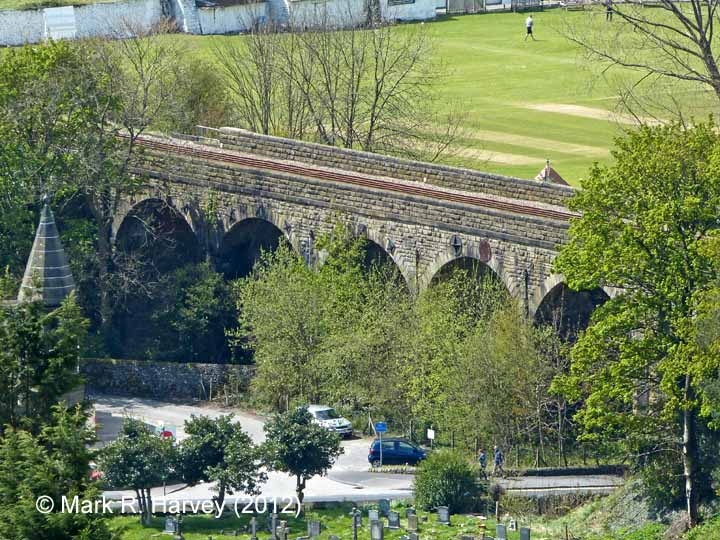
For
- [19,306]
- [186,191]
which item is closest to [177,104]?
[186,191]

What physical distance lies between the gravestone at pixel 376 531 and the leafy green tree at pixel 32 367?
27.8 ft

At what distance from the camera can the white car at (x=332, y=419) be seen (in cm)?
5516

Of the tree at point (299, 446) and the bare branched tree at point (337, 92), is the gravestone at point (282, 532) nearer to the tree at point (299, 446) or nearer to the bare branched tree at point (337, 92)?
the tree at point (299, 446)

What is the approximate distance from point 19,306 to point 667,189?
50.7 feet

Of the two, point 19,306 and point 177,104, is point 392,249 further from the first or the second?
point 19,306

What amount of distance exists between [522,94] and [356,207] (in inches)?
1154

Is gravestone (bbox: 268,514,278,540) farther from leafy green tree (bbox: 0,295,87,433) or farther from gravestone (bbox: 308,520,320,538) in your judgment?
leafy green tree (bbox: 0,295,87,433)

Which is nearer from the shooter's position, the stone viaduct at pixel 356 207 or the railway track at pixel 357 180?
the stone viaduct at pixel 356 207

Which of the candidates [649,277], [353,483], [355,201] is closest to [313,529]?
[353,483]

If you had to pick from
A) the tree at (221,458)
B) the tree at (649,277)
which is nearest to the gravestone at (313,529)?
the tree at (221,458)

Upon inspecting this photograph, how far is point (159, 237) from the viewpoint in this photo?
6606 centimetres

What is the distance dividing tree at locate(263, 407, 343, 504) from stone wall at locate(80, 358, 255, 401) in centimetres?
1226

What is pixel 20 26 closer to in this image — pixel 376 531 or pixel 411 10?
pixel 411 10

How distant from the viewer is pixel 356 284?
194 feet
